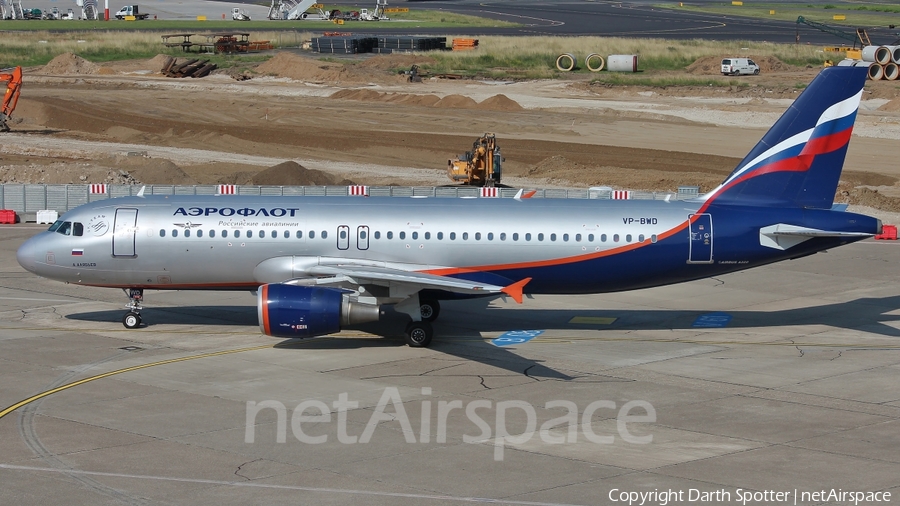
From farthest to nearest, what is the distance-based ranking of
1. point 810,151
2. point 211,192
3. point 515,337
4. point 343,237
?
point 211,192, point 515,337, point 810,151, point 343,237

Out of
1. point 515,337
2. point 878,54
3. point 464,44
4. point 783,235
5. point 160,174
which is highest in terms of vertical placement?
point 464,44

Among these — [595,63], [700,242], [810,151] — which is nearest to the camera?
[700,242]

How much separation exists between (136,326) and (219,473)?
15.3 meters

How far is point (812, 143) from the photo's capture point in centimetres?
3622

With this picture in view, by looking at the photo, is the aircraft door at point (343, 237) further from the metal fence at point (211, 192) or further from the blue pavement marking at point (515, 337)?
the metal fence at point (211, 192)

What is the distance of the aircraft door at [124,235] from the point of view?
35.6 m

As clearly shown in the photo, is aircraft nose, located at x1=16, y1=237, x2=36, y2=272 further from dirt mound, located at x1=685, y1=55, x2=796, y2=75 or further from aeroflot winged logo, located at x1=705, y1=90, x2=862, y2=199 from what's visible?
dirt mound, located at x1=685, y1=55, x2=796, y2=75

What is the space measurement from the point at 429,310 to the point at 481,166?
91.9 feet

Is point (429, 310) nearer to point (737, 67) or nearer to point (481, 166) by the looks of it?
point (481, 166)

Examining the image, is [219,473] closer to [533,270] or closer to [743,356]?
[533,270]

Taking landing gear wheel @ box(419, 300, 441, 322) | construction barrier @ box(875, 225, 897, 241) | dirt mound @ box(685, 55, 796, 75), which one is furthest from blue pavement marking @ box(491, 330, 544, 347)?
dirt mound @ box(685, 55, 796, 75)

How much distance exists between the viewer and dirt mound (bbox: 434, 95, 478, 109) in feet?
325

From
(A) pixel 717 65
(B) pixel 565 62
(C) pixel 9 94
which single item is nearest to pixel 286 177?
(C) pixel 9 94

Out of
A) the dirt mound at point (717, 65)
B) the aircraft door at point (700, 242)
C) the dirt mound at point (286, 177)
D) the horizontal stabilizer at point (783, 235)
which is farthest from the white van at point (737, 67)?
the aircraft door at point (700, 242)
